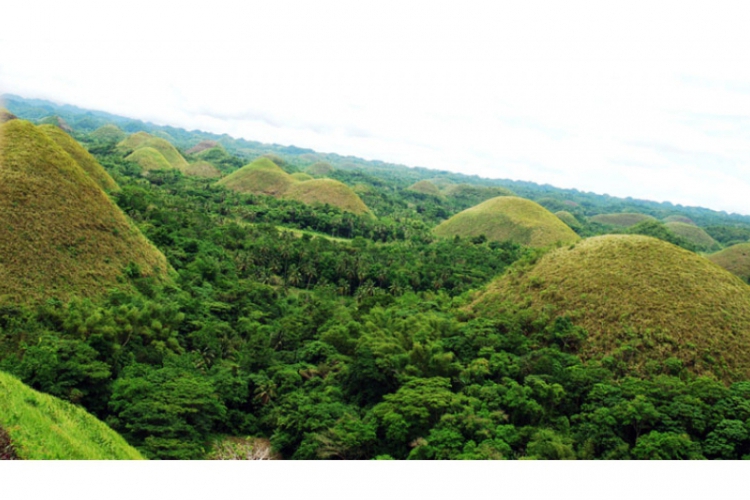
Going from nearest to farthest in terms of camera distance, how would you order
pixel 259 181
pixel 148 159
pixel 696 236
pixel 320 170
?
pixel 259 181, pixel 148 159, pixel 696 236, pixel 320 170

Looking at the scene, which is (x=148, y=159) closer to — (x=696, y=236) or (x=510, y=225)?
(x=510, y=225)

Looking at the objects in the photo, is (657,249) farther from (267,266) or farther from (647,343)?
(267,266)

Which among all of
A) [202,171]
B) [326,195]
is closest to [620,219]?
[326,195]

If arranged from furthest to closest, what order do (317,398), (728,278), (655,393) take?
(728,278)
(317,398)
(655,393)

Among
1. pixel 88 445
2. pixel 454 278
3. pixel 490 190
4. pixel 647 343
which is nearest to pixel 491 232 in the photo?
pixel 454 278

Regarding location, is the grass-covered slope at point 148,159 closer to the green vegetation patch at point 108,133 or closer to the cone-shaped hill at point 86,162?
the cone-shaped hill at point 86,162

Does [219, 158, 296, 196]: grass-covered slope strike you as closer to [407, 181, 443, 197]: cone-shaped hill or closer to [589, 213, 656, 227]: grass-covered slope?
[407, 181, 443, 197]: cone-shaped hill
